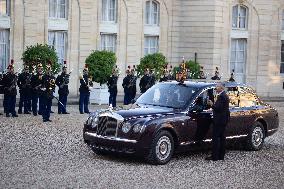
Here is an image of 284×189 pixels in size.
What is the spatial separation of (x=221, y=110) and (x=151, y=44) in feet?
80.3

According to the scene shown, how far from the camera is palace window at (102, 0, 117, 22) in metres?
35.5

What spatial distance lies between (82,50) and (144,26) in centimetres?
483

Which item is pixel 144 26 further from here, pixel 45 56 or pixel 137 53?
pixel 45 56

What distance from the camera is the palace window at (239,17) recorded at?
39781 millimetres

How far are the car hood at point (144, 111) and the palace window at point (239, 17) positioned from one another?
26.9 metres

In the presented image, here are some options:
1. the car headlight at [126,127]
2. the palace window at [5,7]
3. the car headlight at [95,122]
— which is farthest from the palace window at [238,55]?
the car headlight at [126,127]

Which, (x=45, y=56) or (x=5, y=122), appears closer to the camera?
(x=5, y=122)

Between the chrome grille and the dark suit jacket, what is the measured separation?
2325 millimetres

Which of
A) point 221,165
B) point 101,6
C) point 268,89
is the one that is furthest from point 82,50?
point 221,165

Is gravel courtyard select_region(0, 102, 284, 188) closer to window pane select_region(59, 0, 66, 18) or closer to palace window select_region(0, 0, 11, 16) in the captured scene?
palace window select_region(0, 0, 11, 16)

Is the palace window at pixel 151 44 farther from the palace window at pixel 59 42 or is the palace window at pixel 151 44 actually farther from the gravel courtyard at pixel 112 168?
the gravel courtyard at pixel 112 168

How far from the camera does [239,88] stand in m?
15.5

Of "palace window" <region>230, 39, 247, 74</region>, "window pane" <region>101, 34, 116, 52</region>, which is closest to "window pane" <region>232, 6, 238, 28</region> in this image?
"palace window" <region>230, 39, 247, 74</region>

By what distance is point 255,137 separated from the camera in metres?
15.6
